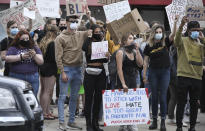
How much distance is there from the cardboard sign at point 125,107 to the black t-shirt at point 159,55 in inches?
27.9

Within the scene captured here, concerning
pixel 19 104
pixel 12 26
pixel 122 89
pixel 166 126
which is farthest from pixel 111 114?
pixel 19 104

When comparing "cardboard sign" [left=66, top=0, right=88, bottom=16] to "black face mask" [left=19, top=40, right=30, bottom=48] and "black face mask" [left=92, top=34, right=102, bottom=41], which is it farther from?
"black face mask" [left=19, top=40, right=30, bottom=48]

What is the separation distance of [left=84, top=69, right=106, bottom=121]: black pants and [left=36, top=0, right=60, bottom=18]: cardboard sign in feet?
9.71

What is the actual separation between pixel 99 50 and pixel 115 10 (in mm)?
951

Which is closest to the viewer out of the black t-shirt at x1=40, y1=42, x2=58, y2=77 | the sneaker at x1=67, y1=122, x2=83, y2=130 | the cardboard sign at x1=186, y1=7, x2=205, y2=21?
the sneaker at x1=67, y1=122, x2=83, y2=130

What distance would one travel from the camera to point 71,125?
808 centimetres

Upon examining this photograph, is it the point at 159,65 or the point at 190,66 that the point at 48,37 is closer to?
the point at 159,65

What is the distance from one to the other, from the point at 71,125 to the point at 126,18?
2171 mm

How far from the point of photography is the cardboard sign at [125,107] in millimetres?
A: 7539

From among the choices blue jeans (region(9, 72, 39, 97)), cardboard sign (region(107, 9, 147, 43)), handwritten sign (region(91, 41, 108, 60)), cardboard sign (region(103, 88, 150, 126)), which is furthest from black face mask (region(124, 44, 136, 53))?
blue jeans (region(9, 72, 39, 97))

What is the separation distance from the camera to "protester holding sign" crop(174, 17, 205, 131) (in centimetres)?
758

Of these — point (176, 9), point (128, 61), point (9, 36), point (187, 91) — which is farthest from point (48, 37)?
point (187, 91)

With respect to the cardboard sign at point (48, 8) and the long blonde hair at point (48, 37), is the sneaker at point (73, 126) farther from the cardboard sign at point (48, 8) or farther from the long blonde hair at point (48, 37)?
the cardboard sign at point (48, 8)

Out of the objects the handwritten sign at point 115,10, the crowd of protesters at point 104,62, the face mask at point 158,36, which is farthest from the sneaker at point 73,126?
the face mask at point 158,36
